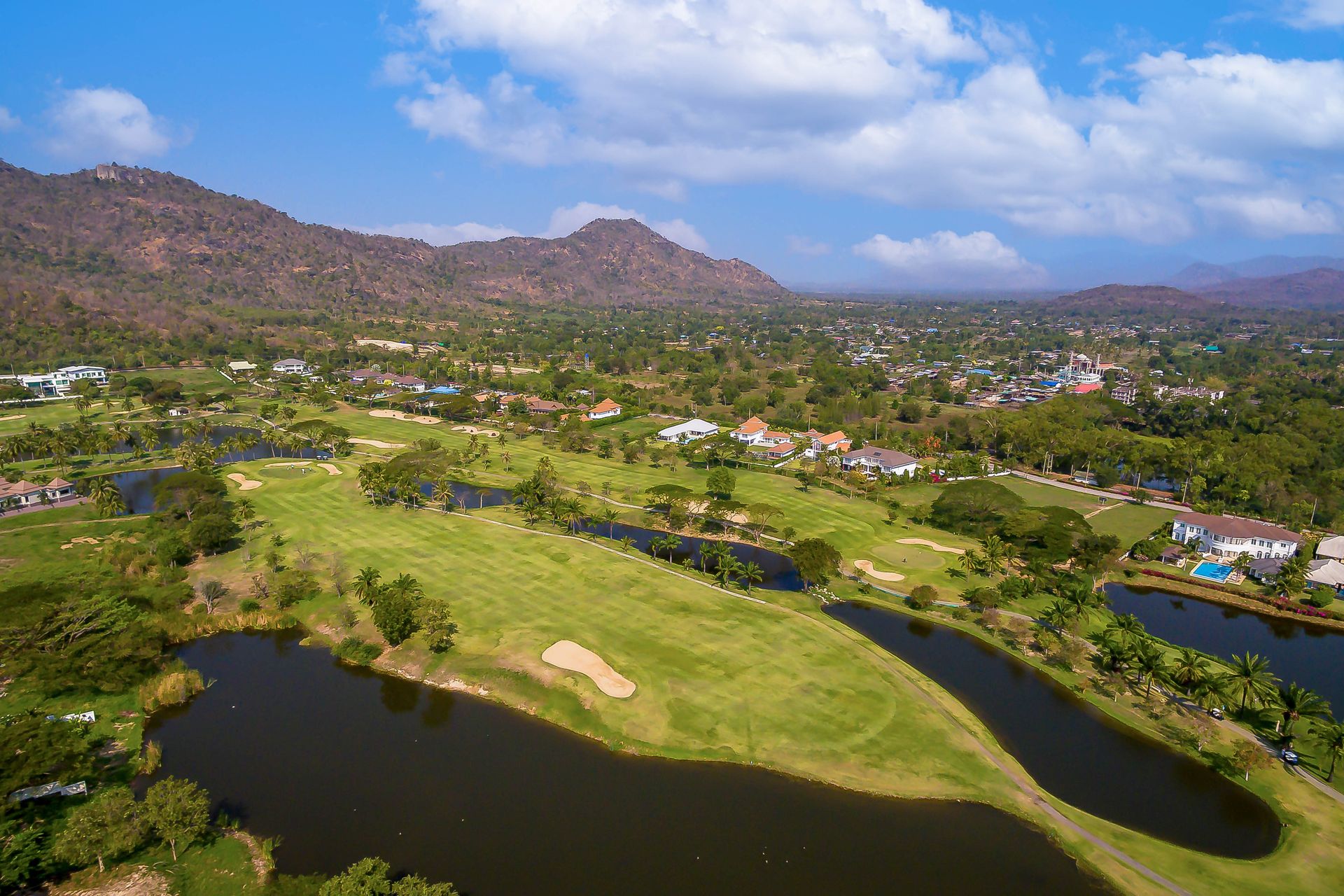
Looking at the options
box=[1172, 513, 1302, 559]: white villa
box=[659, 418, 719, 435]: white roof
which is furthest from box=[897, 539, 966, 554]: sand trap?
box=[659, 418, 719, 435]: white roof

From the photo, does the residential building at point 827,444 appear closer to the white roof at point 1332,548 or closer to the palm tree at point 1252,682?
the white roof at point 1332,548

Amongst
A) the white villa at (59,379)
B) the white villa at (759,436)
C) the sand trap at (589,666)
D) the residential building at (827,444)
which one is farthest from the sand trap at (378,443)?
the white villa at (59,379)

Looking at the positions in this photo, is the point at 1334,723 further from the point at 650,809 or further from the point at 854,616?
the point at 650,809

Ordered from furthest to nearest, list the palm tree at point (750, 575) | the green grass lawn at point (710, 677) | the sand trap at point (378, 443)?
the sand trap at point (378, 443) → the palm tree at point (750, 575) → the green grass lawn at point (710, 677)

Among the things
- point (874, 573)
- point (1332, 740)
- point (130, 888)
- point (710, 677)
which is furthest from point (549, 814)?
point (1332, 740)

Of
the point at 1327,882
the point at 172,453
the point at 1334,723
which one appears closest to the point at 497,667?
the point at 1327,882

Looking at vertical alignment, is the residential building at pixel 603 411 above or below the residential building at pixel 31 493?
above

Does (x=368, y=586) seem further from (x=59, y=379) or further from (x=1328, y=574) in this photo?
(x=59, y=379)
